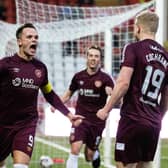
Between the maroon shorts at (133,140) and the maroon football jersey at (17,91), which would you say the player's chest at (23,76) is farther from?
the maroon shorts at (133,140)

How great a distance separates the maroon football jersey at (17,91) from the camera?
7.62 m

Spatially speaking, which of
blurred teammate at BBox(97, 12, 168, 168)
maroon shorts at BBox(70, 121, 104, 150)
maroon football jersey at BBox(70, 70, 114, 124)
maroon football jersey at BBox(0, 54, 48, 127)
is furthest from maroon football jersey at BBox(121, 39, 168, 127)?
maroon football jersey at BBox(70, 70, 114, 124)

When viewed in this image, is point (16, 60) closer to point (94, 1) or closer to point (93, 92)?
point (93, 92)

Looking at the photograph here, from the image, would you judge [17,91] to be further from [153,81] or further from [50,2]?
[50,2]

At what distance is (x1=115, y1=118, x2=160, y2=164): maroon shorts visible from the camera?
22.5ft

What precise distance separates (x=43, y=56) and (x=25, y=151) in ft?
20.0

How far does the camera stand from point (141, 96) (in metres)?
6.80

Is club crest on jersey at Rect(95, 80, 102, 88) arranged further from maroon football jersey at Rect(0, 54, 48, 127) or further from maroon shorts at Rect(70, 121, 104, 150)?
maroon football jersey at Rect(0, 54, 48, 127)

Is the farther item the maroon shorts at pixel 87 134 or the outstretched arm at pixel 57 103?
the maroon shorts at pixel 87 134

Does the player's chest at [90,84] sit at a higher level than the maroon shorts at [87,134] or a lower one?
higher

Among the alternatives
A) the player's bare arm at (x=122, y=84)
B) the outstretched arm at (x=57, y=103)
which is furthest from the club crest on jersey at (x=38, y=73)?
the player's bare arm at (x=122, y=84)

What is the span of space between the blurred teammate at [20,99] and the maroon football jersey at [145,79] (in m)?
1.22

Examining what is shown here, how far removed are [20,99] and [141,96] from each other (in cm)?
145

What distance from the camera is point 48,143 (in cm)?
1384
